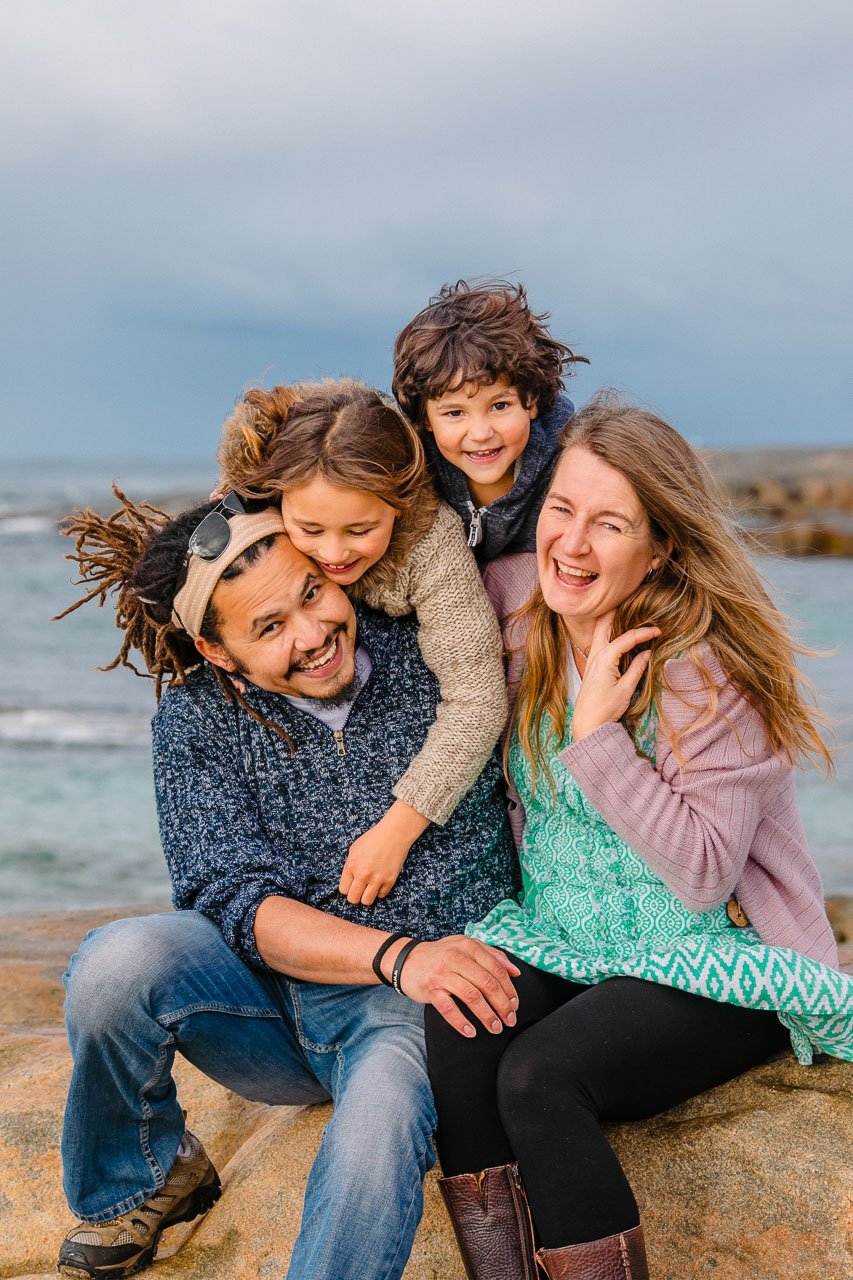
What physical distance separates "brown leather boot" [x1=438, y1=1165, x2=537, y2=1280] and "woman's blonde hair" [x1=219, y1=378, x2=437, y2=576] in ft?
4.88

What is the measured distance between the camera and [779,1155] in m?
2.70

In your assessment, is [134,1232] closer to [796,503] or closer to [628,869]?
[628,869]

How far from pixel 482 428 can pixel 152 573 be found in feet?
3.34

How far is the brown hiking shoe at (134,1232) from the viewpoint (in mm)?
2752

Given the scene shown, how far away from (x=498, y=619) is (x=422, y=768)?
58cm

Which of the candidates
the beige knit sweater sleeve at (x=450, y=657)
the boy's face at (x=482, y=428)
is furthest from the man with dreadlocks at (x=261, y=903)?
the boy's face at (x=482, y=428)

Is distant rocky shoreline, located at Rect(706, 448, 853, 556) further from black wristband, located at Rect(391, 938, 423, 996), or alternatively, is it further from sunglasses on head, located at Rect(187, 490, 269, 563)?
black wristband, located at Rect(391, 938, 423, 996)

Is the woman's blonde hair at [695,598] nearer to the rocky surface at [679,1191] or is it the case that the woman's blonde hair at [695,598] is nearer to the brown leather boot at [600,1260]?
the rocky surface at [679,1191]

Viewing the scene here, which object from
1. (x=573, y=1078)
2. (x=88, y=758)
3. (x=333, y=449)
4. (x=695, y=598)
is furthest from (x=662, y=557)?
(x=88, y=758)

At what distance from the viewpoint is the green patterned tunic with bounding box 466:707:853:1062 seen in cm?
257

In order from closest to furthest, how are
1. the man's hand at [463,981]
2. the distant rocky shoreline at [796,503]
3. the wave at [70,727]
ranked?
the man's hand at [463,981]
the wave at [70,727]
the distant rocky shoreline at [796,503]

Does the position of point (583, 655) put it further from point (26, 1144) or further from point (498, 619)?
point (26, 1144)

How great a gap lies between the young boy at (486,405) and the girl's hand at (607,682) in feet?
2.22

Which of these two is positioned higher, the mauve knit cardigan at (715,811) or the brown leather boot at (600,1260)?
the mauve knit cardigan at (715,811)
